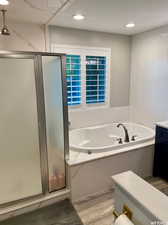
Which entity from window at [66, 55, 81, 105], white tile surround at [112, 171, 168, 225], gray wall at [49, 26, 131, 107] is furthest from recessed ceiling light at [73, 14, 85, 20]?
white tile surround at [112, 171, 168, 225]

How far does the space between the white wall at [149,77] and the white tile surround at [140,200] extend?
2443 mm

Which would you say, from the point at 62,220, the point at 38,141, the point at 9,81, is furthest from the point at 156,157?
the point at 9,81

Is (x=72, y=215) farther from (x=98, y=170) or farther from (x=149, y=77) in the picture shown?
(x=149, y=77)

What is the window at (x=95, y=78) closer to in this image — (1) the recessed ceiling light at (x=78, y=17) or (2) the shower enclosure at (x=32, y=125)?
(1) the recessed ceiling light at (x=78, y=17)

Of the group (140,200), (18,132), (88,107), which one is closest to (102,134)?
(88,107)

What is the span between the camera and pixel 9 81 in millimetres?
1890

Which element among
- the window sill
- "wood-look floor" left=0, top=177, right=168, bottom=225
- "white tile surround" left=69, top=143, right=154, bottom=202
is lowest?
"wood-look floor" left=0, top=177, right=168, bottom=225

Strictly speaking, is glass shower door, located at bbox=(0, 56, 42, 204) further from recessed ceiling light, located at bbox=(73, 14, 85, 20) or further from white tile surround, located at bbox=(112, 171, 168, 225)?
white tile surround, located at bbox=(112, 171, 168, 225)

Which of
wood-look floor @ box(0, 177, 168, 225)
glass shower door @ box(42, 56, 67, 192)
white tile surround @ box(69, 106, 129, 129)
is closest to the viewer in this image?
wood-look floor @ box(0, 177, 168, 225)

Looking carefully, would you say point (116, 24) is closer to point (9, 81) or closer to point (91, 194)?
point (9, 81)

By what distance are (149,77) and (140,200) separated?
9.39ft

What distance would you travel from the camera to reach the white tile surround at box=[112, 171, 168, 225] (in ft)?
2.28

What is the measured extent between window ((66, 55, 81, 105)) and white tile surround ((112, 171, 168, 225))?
7.58ft

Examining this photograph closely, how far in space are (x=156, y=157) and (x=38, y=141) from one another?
5.87 feet
